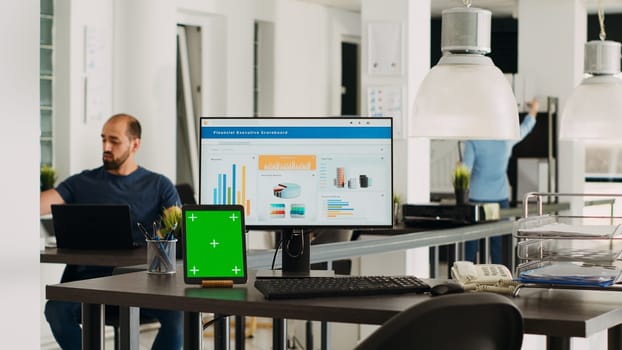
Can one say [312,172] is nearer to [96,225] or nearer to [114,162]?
[96,225]

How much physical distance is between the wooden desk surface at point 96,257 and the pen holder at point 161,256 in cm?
103

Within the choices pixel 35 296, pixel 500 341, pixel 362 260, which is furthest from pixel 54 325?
pixel 500 341

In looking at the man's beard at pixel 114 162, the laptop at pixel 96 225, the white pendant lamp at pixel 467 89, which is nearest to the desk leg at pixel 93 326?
the white pendant lamp at pixel 467 89

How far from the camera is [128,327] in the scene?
3062 millimetres

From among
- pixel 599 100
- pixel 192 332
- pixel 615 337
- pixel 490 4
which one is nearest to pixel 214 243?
pixel 192 332

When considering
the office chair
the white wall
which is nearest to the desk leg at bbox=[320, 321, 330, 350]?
the white wall

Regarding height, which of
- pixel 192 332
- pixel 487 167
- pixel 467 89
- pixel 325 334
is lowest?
pixel 325 334

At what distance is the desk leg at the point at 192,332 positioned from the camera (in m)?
3.02

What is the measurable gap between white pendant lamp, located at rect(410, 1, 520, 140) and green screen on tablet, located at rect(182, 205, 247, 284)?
0.62m

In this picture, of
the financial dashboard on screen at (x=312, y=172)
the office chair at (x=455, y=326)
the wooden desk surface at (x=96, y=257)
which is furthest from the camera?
the wooden desk surface at (x=96, y=257)

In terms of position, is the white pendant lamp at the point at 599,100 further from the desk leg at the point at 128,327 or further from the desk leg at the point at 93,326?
the desk leg at the point at 93,326

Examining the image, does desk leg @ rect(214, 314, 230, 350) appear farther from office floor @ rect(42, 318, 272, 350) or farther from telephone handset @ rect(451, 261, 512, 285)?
office floor @ rect(42, 318, 272, 350)

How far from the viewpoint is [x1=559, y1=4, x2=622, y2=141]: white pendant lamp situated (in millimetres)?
4230

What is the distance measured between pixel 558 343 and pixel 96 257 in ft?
8.29
